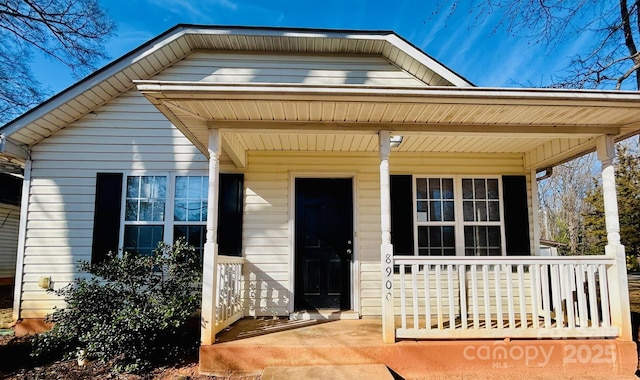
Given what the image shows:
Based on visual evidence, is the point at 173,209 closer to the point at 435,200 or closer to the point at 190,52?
the point at 190,52

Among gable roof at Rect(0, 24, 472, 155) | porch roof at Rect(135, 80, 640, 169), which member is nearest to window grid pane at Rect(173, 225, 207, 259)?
porch roof at Rect(135, 80, 640, 169)

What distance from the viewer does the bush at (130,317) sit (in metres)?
3.89

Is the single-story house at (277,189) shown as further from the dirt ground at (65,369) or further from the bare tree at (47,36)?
the bare tree at (47,36)

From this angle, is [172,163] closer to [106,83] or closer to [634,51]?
[106,83]

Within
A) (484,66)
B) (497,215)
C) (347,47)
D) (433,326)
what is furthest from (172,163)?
(484,66)

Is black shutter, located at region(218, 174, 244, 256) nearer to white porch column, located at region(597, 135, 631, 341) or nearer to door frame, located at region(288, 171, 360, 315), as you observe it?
door frame, located at region(288, 171, 360, 315)

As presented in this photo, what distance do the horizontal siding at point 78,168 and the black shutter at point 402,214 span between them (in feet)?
8.88

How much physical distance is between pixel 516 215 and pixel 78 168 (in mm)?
6160

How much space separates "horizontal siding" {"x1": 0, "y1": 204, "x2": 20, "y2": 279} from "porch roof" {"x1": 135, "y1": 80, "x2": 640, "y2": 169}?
10361 mm

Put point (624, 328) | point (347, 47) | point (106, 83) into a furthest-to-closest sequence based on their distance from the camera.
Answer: point (347, 47), point (106, 83), point (624, 328)

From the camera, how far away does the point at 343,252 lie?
17.5 ft

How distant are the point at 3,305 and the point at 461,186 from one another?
28.7ft

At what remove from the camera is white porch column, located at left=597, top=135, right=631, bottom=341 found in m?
3.72

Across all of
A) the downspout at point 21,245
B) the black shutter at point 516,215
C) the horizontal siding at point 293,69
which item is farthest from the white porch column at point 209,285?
the black shutter at point 516,215
